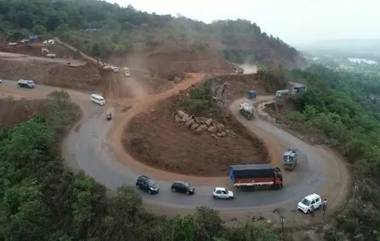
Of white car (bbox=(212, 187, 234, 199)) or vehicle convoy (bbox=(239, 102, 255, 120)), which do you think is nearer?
white car (bbox=(212, 187, 234, 199))

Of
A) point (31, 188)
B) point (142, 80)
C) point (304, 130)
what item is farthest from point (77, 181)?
point (142, 80)

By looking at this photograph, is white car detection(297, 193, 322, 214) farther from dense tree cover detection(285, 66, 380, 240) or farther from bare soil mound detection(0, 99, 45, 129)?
bare soil mound detection(0, 99, 45, 129)

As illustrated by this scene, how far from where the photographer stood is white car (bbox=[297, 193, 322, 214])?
24.6 meters

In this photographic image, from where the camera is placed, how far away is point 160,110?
39594 mm

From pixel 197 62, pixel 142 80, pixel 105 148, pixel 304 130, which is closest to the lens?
pixel 105 148

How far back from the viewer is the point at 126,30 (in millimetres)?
88625

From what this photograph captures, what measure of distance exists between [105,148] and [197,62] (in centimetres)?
3263

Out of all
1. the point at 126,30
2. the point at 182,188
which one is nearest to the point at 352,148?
the point at 182,188

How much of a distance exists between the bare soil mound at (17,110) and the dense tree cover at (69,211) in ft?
26.8

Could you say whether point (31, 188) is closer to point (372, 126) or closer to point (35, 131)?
point (35, 131)

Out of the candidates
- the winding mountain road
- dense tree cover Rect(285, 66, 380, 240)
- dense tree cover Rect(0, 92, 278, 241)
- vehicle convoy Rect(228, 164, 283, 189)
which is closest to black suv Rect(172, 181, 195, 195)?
the winding mountain road

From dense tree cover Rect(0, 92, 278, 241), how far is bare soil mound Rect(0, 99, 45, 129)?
8.16m

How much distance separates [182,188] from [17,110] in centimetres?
2061

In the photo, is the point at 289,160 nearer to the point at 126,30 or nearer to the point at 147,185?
the point at 147,185
